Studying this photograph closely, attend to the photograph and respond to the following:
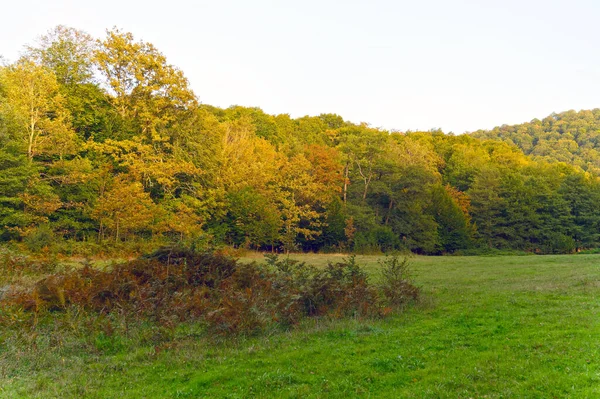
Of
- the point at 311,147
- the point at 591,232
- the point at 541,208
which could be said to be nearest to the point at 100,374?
the point at 311,147

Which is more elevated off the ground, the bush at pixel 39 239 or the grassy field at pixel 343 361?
the grassy field at pixel 343 361

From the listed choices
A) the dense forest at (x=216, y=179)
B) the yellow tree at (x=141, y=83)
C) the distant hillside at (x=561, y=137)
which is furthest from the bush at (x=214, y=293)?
the distant hillside at (x=561, y=137)

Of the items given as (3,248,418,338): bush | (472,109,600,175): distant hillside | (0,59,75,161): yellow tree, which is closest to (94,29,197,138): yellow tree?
(0,59,75,161): yellow tree

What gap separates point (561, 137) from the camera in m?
107

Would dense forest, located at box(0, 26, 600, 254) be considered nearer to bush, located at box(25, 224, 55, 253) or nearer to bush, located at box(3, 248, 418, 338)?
bush, located at box(25, 224, 55, 253)

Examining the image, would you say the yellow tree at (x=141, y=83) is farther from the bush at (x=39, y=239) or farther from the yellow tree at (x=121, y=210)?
the bush at (x=39, y=239)

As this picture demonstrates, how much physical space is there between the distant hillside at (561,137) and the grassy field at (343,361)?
Answer: 94.8m

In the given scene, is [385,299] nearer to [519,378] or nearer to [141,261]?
[519,378]

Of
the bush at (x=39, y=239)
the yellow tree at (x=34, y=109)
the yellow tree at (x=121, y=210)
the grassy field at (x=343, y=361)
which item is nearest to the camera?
the grassy field at (x=343, y=361)

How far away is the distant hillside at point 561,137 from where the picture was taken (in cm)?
9571

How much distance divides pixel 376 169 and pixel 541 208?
28.7m

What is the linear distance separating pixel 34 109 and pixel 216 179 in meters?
17.7

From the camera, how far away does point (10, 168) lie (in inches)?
1136

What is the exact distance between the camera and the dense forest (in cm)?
3209
